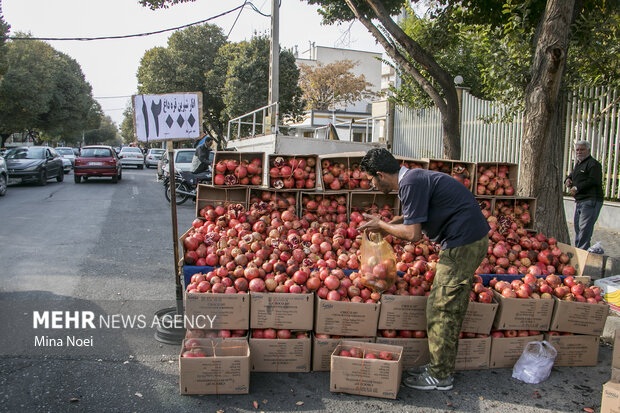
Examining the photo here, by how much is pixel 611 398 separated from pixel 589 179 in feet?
16.4

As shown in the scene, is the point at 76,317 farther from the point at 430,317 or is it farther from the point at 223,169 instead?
the point at 430,317

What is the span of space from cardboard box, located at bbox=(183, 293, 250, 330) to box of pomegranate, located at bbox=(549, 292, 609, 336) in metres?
2.94

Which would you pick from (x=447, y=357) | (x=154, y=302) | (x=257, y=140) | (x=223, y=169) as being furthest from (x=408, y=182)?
(x=257, y=140)

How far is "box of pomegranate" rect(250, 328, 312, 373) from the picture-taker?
13.5ft

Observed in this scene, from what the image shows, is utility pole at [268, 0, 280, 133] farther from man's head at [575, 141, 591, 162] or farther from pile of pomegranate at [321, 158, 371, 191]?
man's head at [575, 141, 591, 162]

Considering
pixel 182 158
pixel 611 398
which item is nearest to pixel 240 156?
pixel 611 398

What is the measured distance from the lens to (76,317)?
17.0 feet

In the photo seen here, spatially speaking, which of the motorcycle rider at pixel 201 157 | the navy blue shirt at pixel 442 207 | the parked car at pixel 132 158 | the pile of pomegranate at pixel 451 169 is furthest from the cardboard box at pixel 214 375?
the parked car at pixel 132 158

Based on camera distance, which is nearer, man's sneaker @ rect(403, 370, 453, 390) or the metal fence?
man's sneaker @ rect(403, 370, 453, 390)

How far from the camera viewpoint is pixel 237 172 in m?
5.95

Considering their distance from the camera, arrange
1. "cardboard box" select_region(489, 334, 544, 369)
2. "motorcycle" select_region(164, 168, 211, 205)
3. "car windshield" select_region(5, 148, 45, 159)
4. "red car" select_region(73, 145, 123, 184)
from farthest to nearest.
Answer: "red car" select_region(73, 145, 123, 184) < "car windshield" select_region(5, 148, 45, 159) < "motorcycle" select_region(164, 168, 211, 205) < "cardboard box" select_region(489, 334, 544, 369)

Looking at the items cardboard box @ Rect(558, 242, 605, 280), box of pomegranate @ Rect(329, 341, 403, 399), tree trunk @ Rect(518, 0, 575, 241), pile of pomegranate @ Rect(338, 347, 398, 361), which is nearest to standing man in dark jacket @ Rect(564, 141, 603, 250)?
tree trunk @ Rect(518, 0, 575, 241)

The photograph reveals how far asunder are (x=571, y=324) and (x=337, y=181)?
10.1 feet

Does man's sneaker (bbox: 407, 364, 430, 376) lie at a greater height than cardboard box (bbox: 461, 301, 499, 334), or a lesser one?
lesser
